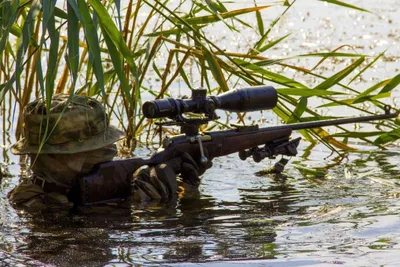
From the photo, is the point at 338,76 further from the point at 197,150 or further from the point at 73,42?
the point at 73,42

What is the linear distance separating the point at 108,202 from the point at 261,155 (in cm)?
102

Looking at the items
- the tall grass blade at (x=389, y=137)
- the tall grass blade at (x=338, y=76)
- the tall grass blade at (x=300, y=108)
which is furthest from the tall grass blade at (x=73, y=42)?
the tall grass blade at (x=389, y=137)

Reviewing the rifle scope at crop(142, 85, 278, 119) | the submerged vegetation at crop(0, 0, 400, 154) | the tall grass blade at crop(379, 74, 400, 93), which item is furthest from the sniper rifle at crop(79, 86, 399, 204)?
the tall grass blade at crop(379, 74, 400, 93)

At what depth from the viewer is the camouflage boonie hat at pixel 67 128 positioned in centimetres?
533

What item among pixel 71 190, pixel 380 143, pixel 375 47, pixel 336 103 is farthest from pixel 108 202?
pixel 375 47

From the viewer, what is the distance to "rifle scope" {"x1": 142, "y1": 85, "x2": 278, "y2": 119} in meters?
5.30

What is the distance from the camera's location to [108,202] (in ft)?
18.5

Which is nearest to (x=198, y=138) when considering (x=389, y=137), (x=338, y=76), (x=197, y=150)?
(x=197, y=150)

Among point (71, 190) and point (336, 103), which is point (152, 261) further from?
point (336, 103)

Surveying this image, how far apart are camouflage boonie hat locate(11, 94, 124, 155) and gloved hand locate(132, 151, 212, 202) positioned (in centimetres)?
28

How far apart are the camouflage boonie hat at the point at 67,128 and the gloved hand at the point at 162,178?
0.28 meters

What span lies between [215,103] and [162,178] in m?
0.49

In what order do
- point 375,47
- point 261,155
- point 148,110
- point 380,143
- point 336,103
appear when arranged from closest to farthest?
point 148,110
point 261,155
point 336,103
point 380,143
point 375,47

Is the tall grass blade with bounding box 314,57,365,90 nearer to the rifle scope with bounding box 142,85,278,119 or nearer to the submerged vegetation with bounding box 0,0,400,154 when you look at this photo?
the submerged vegetation with bounding box 0,0,400,154
